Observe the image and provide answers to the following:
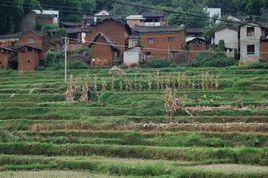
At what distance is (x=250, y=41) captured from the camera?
48.7m

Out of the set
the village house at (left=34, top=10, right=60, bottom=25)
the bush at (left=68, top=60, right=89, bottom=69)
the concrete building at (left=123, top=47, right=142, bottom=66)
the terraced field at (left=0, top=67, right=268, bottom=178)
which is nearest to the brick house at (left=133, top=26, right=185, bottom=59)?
the concrete building at (left=123, top=47, right=142, bottom=66)

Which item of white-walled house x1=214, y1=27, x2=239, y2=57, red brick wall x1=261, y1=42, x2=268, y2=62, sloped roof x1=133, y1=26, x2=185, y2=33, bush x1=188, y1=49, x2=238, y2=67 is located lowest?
bush x1=188, y1=49, x2=238, y2=67

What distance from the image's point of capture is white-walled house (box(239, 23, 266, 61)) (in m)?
47.8

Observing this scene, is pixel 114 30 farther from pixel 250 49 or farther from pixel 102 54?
pixel 250 49

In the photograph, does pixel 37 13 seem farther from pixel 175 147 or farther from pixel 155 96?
pixel 175 147

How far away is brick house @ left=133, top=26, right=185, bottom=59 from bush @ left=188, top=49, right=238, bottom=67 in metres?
4.26

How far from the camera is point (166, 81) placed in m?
38.8

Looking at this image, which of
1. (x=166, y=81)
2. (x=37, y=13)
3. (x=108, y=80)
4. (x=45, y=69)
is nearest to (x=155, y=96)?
(x=166, y=81)

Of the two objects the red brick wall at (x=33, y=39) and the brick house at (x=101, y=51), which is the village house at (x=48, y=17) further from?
the brick house at (x=101, y=51)

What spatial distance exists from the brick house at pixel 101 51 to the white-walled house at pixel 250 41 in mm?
10405

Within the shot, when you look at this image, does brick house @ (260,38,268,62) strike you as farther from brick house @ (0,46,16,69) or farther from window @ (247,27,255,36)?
brick house @ (0,46,16,69)

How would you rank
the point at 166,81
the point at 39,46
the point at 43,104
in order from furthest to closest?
the point at 39,46 < the point at 166,81 < the point at 43,104

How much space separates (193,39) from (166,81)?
41.0ft

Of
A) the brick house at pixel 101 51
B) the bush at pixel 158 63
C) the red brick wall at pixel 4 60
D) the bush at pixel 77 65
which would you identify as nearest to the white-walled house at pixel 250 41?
the bush at pixel 158 63
